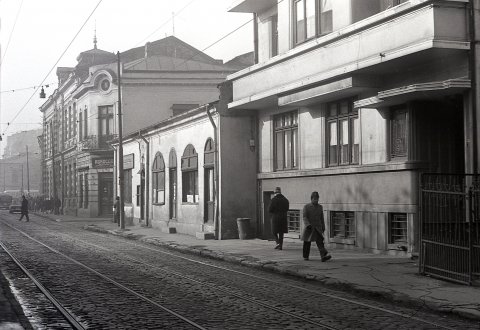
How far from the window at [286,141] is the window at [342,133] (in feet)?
7.34

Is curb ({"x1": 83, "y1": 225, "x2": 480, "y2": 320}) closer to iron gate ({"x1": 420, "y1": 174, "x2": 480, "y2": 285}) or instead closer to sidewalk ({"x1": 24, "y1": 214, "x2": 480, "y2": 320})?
sidewalk ({"x1": 24, "y1": 214, "x2": 480, "y2": 320})

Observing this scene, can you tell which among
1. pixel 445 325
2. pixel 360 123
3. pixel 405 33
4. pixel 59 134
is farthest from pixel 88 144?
pixel 445 325

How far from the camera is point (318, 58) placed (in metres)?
18.6

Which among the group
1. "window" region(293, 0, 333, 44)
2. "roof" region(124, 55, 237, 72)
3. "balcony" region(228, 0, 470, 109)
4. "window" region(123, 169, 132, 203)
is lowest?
"window" region(123, 169, 132, 203)

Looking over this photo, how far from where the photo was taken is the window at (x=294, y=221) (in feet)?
71.7

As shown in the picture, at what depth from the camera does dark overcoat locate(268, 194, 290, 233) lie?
19.3m

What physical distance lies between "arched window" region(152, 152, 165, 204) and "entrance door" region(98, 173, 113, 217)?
18.0 m

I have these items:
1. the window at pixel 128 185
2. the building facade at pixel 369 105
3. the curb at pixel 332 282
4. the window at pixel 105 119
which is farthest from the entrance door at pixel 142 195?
the window at pixel 105 119

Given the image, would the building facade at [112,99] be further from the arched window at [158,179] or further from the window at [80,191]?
the arched window at [158,179]

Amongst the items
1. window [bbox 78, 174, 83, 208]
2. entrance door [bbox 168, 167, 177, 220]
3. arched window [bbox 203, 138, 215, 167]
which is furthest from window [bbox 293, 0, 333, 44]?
window [bbox 78, 174, 83, 208]

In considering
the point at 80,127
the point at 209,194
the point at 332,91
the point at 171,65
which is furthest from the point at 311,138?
the point at 80,127

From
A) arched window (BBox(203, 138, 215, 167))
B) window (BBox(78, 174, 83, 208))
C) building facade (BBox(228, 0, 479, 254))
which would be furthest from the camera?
window (BBox(78, 174, 83, 208))

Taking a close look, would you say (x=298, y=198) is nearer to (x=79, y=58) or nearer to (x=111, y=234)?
(x=111, y=234)

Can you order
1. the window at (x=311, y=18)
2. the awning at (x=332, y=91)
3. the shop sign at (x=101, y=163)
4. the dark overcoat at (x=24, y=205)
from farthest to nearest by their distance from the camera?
the shop sign at (x=101, y=163)
the dark overcoat at (x=24, y=205)
the window at (x=311, y=18)
the awning at (x=332, y=91)
